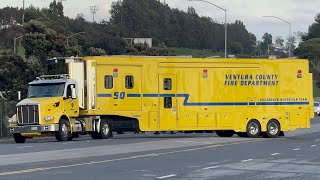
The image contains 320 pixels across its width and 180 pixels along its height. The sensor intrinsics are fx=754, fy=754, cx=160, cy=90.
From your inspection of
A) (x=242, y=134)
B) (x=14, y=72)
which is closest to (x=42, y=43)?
(x=14, y=72)

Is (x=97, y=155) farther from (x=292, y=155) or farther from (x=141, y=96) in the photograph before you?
(x=141, y=96)

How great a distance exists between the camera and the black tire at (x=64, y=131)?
34969 millimetres

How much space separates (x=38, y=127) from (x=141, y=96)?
205 inches

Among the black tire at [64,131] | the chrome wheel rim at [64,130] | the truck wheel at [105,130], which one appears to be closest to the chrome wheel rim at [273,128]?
the truck wheel at [105,130]

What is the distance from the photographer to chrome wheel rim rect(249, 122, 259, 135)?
3789 centimetres

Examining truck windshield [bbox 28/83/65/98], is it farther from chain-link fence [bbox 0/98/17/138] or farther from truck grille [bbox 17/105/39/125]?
chain-link fence [bbox 0/98/17/138]

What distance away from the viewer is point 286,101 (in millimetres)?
38781

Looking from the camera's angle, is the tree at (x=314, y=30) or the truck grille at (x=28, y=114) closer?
the truck grille at (x=28, y=114)

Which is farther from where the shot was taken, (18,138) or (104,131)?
(104,131)

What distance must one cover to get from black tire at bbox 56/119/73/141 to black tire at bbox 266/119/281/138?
33.1 feet

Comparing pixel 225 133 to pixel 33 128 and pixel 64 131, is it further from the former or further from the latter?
pixel 33 128

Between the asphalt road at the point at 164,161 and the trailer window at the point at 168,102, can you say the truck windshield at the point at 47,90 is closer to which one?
the trailer window at the point at 168,102

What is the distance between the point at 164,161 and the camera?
74.2 feet

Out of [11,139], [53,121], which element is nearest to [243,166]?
[53,121]
